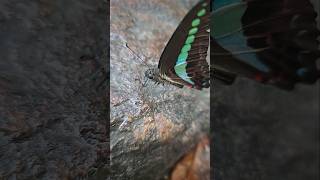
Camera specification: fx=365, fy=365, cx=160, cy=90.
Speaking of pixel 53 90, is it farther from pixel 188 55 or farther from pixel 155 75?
pixel 188 55

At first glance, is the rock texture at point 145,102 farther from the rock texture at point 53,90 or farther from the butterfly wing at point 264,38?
the butterfly wing at point 264,38

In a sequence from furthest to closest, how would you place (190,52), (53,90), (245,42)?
(245,42) → (190,52) → (53,90)

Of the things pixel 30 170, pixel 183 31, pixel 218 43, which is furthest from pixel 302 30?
pixel 30 170

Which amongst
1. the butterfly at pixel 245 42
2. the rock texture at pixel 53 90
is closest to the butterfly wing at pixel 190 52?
the butterfly at pixel 245 42

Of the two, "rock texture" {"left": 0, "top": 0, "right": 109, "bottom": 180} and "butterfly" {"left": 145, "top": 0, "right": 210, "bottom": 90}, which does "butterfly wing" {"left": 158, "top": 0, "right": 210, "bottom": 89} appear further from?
"rock texture" {"left": 0, "top": 0, "right": 109, "bottom": 180}

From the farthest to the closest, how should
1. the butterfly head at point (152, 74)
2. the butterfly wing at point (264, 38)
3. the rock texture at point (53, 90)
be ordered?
the butterfly wing at point (264, 38) < the butterfly head at point (152, 74) < the rock texture at point (53, 90)

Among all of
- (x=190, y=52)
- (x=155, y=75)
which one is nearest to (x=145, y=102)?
(x=155, y=75)
